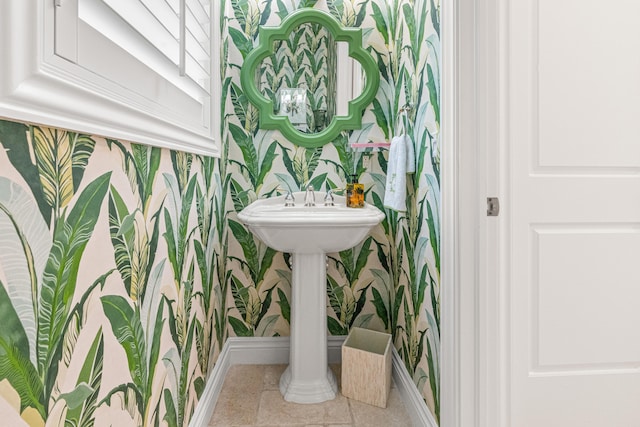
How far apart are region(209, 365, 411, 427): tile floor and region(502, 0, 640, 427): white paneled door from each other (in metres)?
0.51

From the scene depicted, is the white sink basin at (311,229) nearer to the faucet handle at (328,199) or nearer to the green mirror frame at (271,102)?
the faucet handle at (328,199)

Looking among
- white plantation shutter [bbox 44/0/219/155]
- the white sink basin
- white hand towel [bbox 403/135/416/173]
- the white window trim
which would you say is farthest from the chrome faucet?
the white window trim

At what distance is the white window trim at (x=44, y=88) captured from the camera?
1.67ft

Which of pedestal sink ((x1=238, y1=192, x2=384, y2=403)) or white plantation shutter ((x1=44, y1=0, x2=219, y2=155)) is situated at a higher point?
white plantation shutter ((x1=44, y1=0, x2=219, y2=155))

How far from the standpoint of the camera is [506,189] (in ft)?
4.32

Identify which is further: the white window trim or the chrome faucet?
the chrome faucet

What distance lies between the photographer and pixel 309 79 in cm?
209

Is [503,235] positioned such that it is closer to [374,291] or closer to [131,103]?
[374,291]

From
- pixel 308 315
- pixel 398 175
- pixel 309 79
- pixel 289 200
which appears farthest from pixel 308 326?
pixel 309 79

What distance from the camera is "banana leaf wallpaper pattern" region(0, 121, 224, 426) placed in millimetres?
542

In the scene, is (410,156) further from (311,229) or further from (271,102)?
(271,102)

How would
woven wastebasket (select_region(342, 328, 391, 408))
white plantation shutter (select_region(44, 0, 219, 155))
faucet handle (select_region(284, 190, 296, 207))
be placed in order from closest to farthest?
white plantation shutter (select_region(44, 0, 219, 155)), woven wastebasket (select_region(342, 328, 391, 408)), faucet handle (select_region(284, 190, 296, 207))

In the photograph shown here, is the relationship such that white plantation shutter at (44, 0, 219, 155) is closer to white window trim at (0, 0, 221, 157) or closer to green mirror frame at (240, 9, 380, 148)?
white window trim at (0, 0, 221, 157)

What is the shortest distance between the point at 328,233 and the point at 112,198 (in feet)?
2.93
